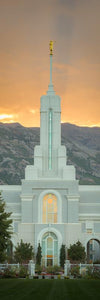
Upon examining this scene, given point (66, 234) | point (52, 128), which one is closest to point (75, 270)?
point (66, 234)

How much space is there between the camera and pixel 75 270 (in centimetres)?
5259

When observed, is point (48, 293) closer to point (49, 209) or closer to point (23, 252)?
point (23, 252)

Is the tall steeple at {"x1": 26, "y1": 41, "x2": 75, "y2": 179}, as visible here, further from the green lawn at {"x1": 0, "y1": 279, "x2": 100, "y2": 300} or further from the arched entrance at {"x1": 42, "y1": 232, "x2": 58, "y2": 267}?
the green lawn at {"x1": 0, "y1": 279, "x2": 100, "y2": 300}

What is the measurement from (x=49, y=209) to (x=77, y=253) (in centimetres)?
779

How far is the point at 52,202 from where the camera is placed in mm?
71688

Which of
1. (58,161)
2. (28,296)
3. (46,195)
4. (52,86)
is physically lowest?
(28,296)

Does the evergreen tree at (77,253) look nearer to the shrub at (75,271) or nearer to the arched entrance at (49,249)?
the arched entrance at (49,249)

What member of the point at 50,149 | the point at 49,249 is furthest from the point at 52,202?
the point at 50,149

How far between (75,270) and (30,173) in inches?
896

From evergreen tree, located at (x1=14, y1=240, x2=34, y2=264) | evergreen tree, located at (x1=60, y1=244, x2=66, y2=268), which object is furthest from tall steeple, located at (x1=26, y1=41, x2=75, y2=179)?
evergreen tree, located at (x1=14, y1=240, x2=34, y2=264)

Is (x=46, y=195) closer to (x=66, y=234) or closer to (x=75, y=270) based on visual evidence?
(x=66, y=234)

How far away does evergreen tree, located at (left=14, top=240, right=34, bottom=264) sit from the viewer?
213 ft

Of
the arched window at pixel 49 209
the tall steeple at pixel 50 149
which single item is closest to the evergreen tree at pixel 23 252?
the arched window at pixel 49 209

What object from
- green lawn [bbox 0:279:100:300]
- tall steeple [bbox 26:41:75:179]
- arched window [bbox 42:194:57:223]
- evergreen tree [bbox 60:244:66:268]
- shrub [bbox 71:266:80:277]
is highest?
tall steeple [bbox 26:41:75:179]
